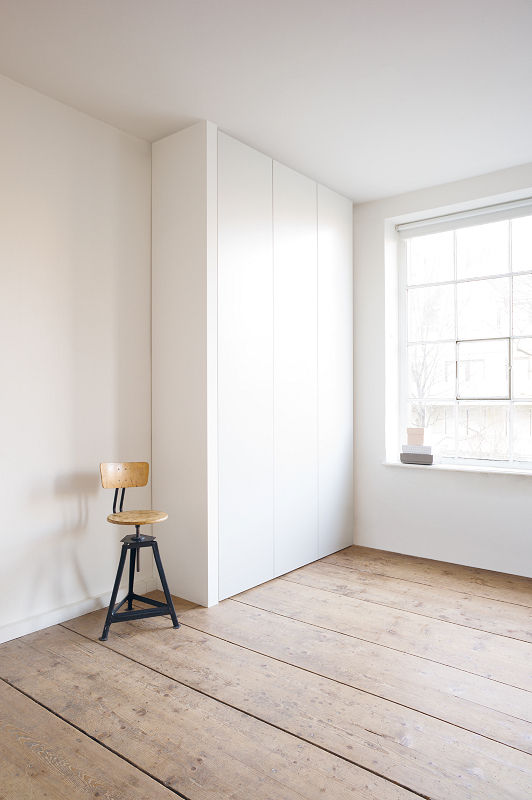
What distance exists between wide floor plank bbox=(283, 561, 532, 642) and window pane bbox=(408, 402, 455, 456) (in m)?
1.14

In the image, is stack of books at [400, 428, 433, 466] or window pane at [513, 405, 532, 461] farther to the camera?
stack of books at [400, 428, 433, 466]

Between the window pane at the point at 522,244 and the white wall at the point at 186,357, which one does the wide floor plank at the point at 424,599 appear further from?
the window pane at the point at 522,244

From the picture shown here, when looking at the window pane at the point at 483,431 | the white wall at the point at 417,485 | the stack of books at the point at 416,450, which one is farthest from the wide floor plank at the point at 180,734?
the window pane at the point at 483,431

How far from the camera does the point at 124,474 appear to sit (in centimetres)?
308

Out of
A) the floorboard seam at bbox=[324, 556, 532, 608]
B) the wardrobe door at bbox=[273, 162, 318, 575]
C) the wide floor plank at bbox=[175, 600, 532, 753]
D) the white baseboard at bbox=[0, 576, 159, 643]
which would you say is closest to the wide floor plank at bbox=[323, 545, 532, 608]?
the floorboard seam at bbox=[324, 556, 532, 608]

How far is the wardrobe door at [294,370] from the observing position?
12.1 ft

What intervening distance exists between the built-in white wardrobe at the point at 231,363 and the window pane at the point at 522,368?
1463 mm

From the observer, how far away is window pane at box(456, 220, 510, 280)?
4059 millimetres

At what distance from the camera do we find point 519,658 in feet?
8.43

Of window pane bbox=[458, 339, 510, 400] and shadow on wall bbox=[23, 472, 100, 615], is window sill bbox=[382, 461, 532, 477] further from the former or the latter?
shadow on wall bbox=[23, 472, 100, 615]

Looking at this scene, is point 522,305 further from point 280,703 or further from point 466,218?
point 280,703

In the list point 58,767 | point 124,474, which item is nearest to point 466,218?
point 124,474

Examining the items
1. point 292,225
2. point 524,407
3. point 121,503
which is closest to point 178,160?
point 292,225

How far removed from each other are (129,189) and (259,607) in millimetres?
2612
